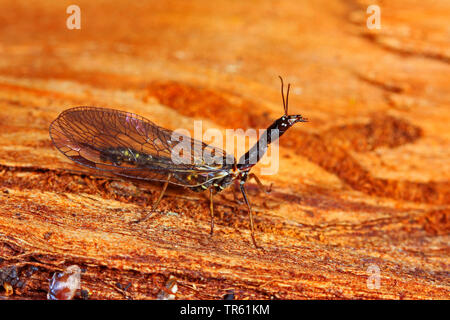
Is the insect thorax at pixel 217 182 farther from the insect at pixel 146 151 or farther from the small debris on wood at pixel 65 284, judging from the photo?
the small debris on wood at pixel 65 284

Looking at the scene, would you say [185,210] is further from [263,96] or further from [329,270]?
[263,96]

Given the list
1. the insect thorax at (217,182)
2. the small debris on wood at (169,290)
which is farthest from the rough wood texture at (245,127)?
the insect thorax at (217,182)

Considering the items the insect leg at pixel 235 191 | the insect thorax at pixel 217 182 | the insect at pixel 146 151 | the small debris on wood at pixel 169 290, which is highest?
the insect at pixel 146 151

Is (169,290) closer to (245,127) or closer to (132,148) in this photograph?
(132,148)

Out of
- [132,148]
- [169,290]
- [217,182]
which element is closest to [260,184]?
[217,182]

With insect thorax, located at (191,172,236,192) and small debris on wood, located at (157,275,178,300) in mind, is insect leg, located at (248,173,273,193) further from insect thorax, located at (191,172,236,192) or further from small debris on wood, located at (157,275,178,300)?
small debris on wood, located at (157,275,178,300)

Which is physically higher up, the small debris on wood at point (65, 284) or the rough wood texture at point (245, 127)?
the rough wood texture at point (245, 127)

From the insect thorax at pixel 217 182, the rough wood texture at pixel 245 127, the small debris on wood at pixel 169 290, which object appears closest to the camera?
the small debris on wood at pixel 169 290
